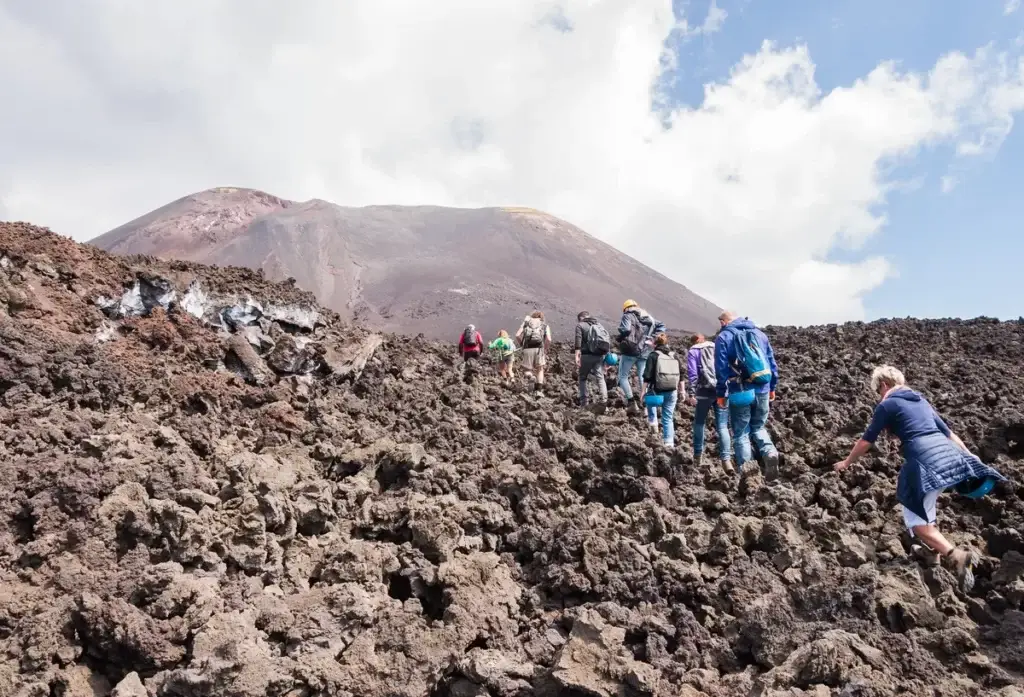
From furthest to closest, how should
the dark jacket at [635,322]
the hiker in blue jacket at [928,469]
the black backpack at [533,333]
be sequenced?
the black backpack at [533,333] < the dark jacket at [635,322] < the hiker in blue jacket at [928,469]

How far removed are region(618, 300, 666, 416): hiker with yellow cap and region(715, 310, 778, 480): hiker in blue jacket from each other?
2088 millimetres

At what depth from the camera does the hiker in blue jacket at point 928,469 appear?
11.8 ft

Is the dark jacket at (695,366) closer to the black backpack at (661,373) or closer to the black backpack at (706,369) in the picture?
the black backpack at (706,369)

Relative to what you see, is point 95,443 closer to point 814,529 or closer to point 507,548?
point 507,548

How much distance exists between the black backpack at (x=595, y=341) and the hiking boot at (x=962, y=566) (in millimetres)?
4374

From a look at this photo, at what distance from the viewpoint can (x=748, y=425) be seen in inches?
210

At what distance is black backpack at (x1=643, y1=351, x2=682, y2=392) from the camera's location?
20.7 ft

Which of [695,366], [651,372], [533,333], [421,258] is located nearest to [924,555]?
[695,366]

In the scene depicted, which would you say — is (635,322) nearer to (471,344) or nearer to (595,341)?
(595,341)

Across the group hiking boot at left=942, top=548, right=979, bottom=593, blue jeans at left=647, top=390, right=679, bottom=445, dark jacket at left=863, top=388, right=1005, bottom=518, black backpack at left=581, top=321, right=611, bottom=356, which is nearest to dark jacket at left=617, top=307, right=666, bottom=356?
black backpack at left=581, top=321, right=611, bottom=356

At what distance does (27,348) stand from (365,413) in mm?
3255

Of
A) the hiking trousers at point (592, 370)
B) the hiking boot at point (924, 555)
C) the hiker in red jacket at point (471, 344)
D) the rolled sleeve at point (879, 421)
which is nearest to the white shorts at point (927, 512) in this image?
the hiking boot at point (924, 555)

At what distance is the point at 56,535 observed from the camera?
398 centimetres

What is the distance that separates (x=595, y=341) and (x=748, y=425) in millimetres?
2535
